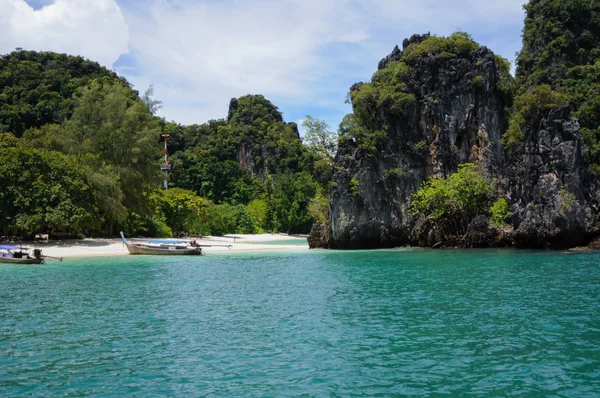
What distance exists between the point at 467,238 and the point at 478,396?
3471 cm

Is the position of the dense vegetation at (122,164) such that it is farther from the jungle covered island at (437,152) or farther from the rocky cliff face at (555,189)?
the rocky cliff face at (555,189)

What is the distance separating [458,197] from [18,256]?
32.7 metres

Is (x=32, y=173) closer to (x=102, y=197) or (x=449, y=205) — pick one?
(x=102, y=197)

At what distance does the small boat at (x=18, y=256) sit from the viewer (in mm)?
32625

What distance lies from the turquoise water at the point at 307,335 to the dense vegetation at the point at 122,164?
18.6m

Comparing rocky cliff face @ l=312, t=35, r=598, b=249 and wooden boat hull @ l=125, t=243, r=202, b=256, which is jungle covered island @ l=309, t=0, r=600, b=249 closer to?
rocky cliff face @ l=312, t=35, r=598, b=249

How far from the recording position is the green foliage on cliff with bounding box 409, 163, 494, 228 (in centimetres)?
4094

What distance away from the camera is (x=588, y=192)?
121 ft

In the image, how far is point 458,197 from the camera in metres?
40.8

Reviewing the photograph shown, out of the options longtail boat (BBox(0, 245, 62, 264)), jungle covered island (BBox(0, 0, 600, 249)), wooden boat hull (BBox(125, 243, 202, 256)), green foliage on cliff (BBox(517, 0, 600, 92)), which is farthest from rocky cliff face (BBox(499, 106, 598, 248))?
longtail boat (BBox(0, 245, 62, 264))

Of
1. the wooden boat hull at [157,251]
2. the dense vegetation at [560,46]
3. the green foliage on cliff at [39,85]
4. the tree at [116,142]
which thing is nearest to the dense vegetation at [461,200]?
the wooden boat hull at [157,251]

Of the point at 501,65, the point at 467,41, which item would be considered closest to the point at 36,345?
the point at 467,41

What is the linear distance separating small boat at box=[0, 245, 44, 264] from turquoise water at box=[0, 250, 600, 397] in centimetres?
864

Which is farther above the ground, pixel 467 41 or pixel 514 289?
pixel 467 41
